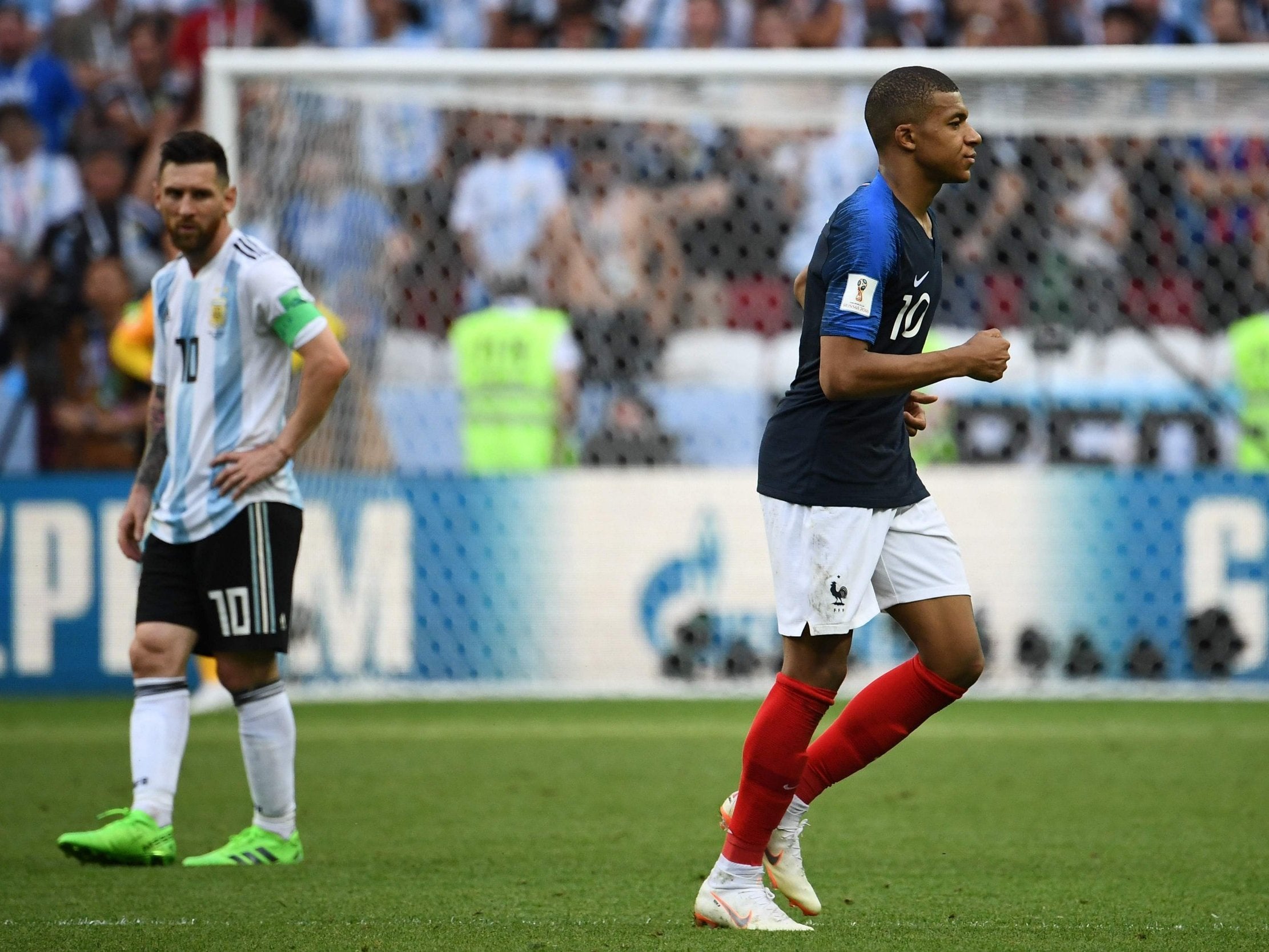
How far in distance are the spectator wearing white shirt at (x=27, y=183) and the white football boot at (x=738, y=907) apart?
9.53 metres

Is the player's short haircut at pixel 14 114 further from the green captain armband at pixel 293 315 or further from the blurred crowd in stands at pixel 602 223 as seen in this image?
the green captain armband at pixel 293 315

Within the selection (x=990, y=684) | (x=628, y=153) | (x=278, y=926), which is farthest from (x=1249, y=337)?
(x=278, y=926)

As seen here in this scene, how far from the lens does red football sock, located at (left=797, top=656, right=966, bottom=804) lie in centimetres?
399

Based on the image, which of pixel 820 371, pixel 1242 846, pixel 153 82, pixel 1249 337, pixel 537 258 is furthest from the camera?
pixel 153 82

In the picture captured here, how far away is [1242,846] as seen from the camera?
494cm

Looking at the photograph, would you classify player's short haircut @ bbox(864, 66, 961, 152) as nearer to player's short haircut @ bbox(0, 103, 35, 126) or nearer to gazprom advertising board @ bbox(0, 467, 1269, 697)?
gazprom advertising board @ bbox(0, 467, 1269, 697)

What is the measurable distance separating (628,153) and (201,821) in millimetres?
6561

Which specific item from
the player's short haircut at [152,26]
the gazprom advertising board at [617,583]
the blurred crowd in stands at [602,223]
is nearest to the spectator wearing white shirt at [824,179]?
the blurred crowd in stands at [602,223]

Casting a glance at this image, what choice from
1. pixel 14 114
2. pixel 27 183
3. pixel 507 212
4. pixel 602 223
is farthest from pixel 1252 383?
pixel 14 114

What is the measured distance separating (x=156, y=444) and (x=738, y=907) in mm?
2303

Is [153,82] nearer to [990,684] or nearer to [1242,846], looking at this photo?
[990,684]

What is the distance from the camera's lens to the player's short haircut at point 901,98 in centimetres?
379

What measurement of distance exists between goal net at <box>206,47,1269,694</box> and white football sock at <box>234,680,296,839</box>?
13.8 ft

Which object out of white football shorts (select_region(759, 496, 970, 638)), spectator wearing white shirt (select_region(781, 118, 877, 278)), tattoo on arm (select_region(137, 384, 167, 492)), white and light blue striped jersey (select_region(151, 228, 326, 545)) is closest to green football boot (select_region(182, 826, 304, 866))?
white and light blue striped jersey (select_region(151, 228, 326, 545))
